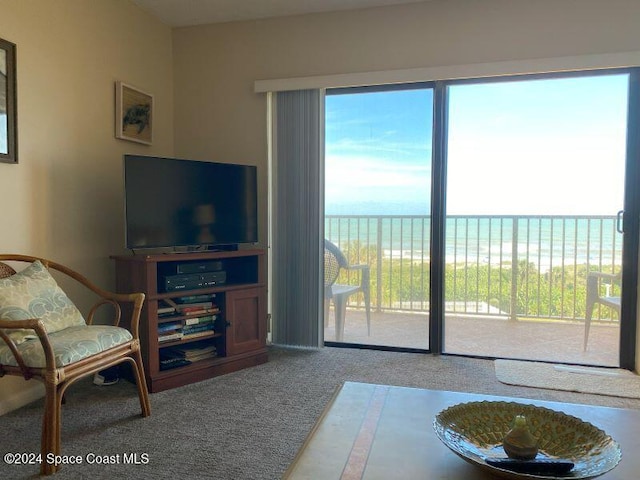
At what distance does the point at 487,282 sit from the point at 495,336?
0.42m

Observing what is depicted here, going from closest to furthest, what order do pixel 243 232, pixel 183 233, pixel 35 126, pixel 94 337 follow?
pixel 94 337
pixel 35 126
pixel 183 233
pixel 243 232

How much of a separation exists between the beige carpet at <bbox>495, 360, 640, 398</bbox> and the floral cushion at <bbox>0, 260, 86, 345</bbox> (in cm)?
242

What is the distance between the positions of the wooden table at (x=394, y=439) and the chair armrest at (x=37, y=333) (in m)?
1.10

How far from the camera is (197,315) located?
2.85 metres

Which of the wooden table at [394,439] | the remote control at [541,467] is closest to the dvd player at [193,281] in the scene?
the wooden table at [394,439]

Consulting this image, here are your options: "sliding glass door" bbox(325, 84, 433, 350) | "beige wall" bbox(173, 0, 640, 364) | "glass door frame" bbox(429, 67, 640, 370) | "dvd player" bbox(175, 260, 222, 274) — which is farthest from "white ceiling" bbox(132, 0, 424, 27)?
"dvd player" bbox(175, 260, 222, 274)

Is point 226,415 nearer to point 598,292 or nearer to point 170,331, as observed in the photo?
point 170,331

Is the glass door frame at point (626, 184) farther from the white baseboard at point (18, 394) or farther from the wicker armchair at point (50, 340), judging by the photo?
the white baseboard at point (18, 394)

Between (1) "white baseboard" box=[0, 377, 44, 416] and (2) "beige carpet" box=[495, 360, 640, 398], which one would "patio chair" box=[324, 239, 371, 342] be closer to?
(2) "beige carpet" box=[495, 360, 640, 398]

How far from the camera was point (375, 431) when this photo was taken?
1254 mm

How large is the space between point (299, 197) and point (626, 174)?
→ 2.15 meters

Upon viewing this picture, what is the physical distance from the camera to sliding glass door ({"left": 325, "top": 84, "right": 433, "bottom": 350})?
335cm

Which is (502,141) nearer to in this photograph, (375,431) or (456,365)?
(456,365)

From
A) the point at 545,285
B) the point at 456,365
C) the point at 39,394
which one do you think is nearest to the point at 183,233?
the point at 39,394
